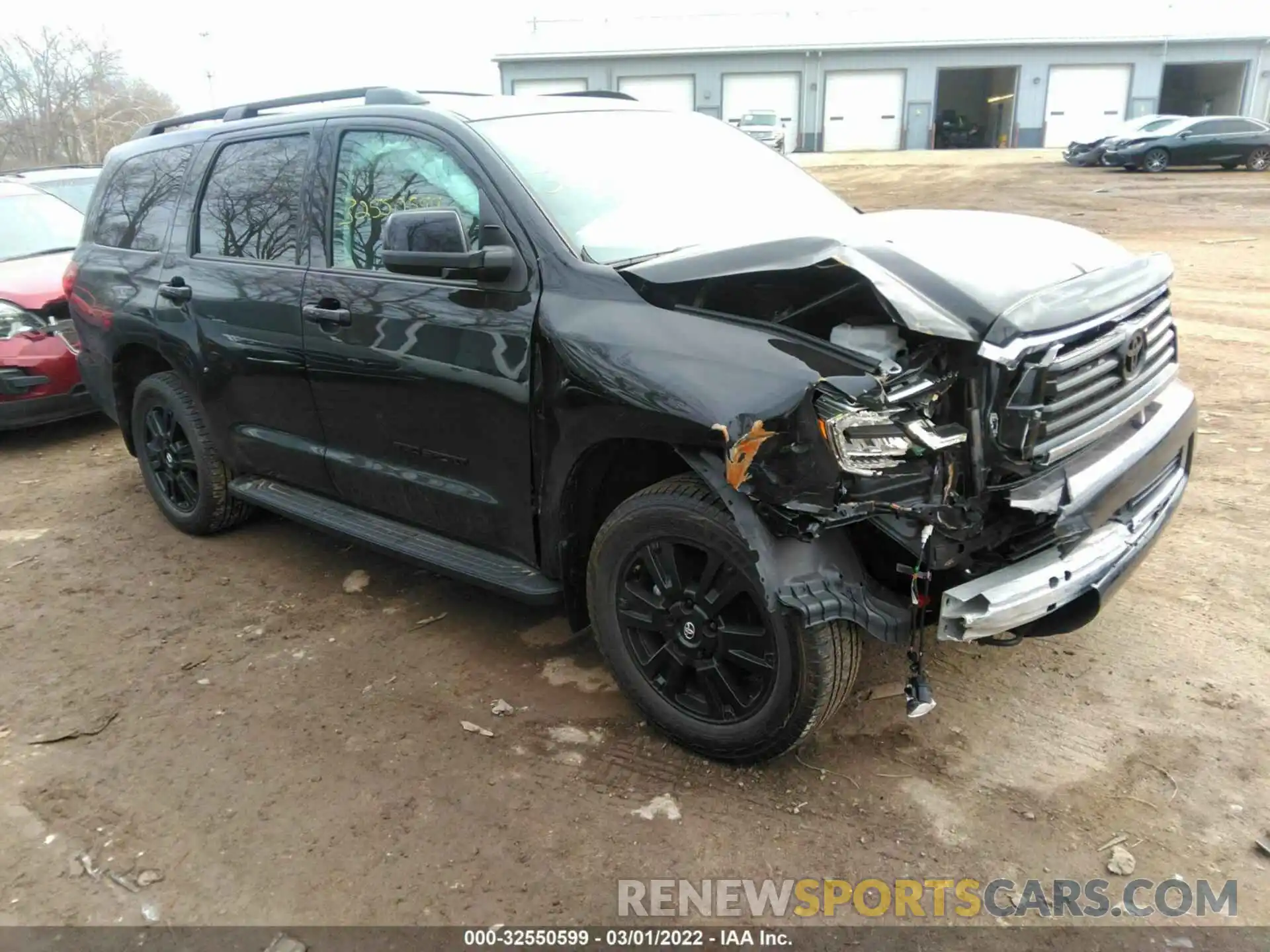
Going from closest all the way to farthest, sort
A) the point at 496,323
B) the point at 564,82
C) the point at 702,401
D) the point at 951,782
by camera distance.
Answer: the point at 702,401
the point at 951,782
the point at 496,323
the point at 564,82

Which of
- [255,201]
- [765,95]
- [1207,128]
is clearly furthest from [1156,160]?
[255,201]

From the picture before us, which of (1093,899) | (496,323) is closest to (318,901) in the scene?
(496,323)

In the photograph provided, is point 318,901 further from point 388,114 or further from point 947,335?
point 388,114

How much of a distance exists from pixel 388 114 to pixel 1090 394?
2.70 m

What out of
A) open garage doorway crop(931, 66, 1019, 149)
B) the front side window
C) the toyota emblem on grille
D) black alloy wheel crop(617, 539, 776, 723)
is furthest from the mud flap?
open garage doorway crop(931, 66, 1019, 149)

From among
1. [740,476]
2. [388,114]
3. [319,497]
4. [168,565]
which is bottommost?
[168,565]

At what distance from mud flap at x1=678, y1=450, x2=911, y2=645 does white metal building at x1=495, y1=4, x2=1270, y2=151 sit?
132 feet

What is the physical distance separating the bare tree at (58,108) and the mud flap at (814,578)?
3859cm

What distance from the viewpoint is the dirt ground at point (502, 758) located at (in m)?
2.59

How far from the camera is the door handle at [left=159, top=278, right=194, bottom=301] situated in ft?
14.6

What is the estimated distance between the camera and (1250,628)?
3570 mm

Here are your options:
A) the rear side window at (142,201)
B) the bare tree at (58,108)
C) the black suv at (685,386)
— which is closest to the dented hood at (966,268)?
the black suv at (685,386)

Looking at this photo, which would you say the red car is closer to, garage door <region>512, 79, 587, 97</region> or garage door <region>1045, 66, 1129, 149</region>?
garage door <region>512, 79, 587, 97</region>

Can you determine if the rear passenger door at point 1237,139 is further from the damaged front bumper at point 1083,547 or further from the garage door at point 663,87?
the damaged front bumper at point 1083,547
